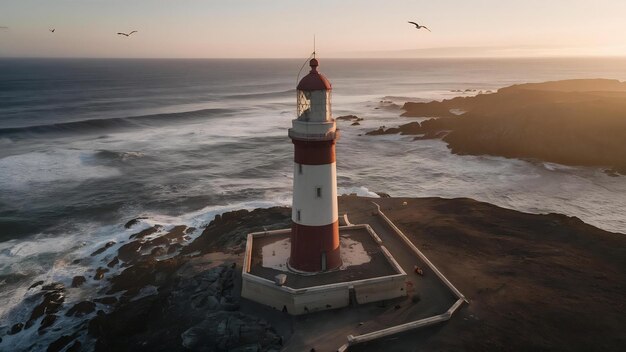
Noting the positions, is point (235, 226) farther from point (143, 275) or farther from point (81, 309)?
point (81, 309)

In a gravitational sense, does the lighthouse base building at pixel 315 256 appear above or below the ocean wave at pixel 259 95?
below

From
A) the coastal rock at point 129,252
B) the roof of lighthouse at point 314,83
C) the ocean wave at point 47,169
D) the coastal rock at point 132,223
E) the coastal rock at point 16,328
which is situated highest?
the roof of lighthouse at point 314,83

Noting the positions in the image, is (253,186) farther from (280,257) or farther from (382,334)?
(382,334)

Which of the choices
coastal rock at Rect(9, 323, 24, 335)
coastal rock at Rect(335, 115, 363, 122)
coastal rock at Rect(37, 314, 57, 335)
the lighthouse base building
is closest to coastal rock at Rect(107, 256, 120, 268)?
coastal rock at Rect(37, 314, 57, 335)

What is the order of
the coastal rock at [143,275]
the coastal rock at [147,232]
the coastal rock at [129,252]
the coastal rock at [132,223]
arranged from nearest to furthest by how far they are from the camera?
the coastal rock at [143,275] < the coastal rock at [129,252] < the coastal rock at [147,232] < the coastal rock at [132,223]

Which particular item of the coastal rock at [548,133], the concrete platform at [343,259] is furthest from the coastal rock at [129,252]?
the coastal rock at [548,133]

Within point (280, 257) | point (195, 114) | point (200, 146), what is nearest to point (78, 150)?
point (200, 146)

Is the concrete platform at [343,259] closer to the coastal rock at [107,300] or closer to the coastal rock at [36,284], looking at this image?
the coastal rock at [107,300]
